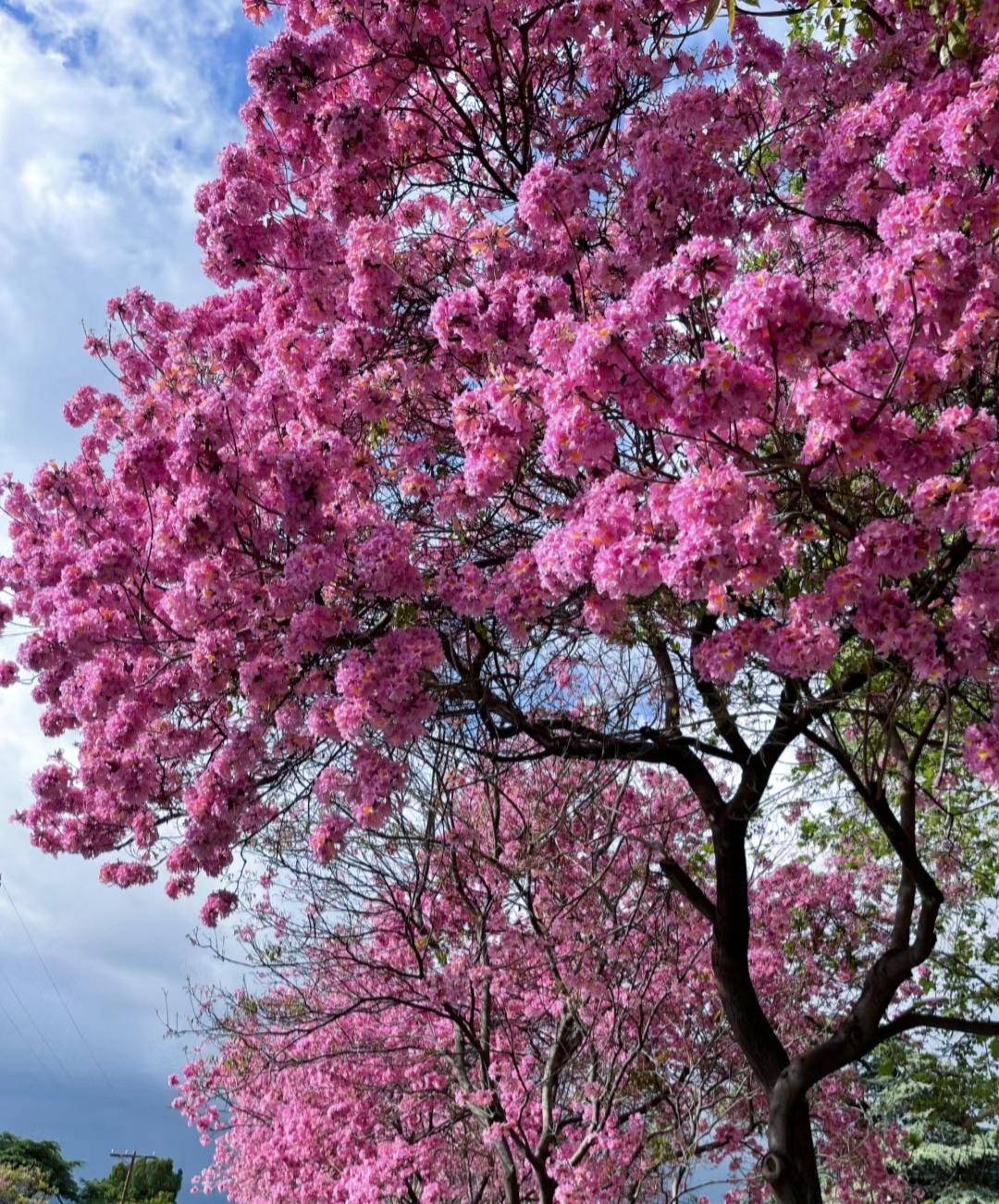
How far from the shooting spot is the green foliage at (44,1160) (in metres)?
45.4

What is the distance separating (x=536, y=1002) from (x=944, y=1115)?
26.2 feet

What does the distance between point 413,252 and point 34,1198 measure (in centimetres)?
4307

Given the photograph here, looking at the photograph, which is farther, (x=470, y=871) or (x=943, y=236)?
(x=470, y=871)

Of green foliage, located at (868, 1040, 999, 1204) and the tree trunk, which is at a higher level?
green foliage, located at (868, 1040, 999, 1204)

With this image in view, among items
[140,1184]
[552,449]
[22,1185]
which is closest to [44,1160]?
[140,1184]

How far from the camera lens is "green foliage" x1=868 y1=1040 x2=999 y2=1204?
42.0ft

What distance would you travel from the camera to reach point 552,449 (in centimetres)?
345

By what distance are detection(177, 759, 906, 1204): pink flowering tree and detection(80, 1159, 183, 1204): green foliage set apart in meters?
48.0

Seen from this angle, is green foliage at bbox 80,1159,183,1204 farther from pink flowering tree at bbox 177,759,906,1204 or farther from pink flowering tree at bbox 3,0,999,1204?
pink flowering tree at bbox 3,0,999,1204

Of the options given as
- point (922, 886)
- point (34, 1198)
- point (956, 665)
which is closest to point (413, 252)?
point (956, 665)

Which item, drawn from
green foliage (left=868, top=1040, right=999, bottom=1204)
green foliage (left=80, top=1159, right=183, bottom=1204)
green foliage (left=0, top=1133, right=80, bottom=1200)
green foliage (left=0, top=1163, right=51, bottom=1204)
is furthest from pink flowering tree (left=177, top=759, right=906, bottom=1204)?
green foliage (left=80, top=1159, right=183, bottom=1204)

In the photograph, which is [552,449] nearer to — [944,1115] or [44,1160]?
[944,1115]

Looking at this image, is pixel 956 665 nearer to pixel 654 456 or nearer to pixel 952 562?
pixel 952 562

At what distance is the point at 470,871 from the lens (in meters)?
9.91
